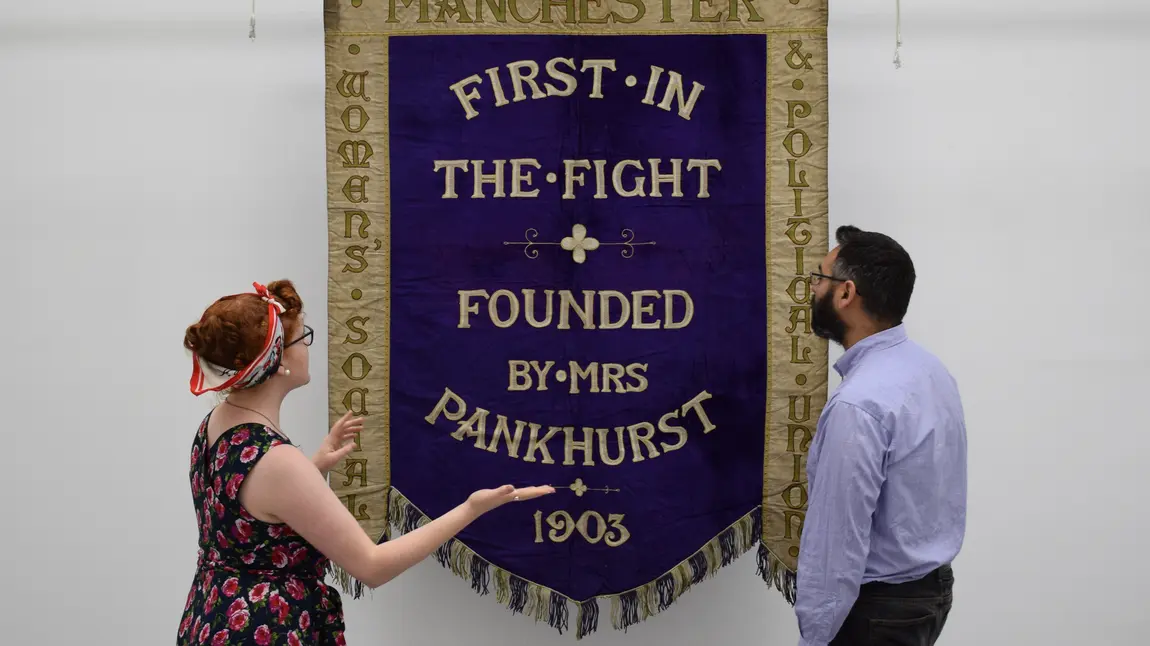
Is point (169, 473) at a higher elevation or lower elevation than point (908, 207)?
lower

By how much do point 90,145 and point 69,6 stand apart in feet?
1.39

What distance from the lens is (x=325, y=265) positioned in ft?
9.56

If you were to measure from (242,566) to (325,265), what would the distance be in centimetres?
125

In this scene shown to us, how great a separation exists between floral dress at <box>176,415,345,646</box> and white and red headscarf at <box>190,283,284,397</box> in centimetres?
8

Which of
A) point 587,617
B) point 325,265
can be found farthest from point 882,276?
point 325,265

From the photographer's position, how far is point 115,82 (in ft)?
9.66

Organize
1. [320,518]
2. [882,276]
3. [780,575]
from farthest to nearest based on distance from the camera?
[780,575]
[882,276]
[320,518]

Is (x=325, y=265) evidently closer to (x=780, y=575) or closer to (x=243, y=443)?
(x=243, y=443)

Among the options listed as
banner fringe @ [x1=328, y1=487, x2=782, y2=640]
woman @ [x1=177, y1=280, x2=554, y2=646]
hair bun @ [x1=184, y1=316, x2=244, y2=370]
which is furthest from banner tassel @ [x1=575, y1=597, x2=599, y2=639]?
hair bun @ [x1=184, y1=316, x2=244, y2=370]

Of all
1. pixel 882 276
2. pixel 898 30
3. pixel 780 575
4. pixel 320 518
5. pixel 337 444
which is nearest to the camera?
pixel 320 518

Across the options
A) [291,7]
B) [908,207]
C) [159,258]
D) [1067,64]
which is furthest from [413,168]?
[1067,64]

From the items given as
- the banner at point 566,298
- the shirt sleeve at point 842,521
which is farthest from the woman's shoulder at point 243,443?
the shirt sleeve at point 842,521

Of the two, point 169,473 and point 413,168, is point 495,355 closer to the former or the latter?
point 413,168

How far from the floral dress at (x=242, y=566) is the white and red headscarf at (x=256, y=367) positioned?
84 mm
